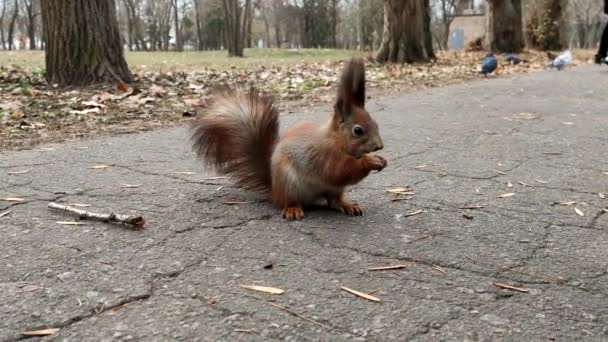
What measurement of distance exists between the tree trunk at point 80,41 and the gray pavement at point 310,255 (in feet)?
9.62

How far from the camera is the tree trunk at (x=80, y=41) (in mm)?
6586

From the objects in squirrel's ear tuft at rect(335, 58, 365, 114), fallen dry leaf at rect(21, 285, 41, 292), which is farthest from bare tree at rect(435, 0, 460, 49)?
fallen dry leaf at rect(21, 285, 41, 292)

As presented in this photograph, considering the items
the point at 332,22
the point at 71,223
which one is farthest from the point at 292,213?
the point at 332,22

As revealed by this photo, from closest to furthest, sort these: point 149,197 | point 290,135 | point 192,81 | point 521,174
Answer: point 290,135 < point 149,197 < point 521,174 < point 192,81

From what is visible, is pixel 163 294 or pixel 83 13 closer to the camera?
pixel 163 294

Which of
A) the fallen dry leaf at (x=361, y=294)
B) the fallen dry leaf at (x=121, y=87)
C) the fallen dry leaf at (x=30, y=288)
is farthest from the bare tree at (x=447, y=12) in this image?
the fallen dry leaf at (x=30, y=288)

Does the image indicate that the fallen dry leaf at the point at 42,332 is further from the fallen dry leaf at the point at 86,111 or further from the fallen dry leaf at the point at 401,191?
the fallen dry leaf at the point at 86,111

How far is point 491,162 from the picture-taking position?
151 inches

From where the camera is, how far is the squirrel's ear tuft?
2.39m

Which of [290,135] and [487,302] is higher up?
[290,135]

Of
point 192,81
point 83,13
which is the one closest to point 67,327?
point 83,13

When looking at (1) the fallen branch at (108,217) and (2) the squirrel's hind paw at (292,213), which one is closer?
(1) the fallen branch at (108,217)

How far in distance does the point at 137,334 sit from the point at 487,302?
3.21 ft

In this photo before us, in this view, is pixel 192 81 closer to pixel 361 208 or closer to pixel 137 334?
pixel 361 208
